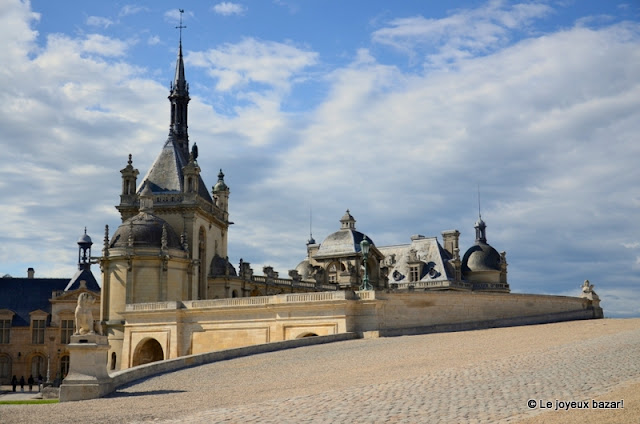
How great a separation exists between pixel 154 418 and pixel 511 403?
726 centimetres

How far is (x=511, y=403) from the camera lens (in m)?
14.5

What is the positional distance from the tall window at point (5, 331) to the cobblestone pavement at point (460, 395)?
55.1m

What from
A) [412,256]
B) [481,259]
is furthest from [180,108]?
[481,259]

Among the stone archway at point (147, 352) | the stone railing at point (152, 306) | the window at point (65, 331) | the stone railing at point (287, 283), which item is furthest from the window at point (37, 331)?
the stone archway at point (147, 352)

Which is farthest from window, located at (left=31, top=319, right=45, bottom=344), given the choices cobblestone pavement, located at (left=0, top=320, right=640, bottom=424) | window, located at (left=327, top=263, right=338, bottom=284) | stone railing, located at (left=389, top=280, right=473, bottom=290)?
cobblestone pavement, located at (left=0, top=320, right=640, bottom=424)

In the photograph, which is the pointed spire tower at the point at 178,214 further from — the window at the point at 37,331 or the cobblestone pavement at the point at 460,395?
the cobblestone pavement at the point at 460,395

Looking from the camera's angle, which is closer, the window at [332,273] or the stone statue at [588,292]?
the stone statue at [588,292]

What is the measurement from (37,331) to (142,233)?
22.8 meters

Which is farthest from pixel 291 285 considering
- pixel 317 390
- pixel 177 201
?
pixel 317 390

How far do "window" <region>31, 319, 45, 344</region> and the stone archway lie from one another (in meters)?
23.4

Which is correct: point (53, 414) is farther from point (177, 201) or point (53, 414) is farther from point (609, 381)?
point (177, 201)

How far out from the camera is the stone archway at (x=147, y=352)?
45.4 metres

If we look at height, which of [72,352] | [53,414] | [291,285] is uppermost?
[291,285]

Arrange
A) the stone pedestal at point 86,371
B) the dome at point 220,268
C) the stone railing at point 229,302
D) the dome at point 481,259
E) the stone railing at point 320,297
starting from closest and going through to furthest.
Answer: the stone pedestal at point 86,371
the stone railing at point 320,297
the stone railing at point 229,302
the dome at point 220,268
the dome at point 481,259
